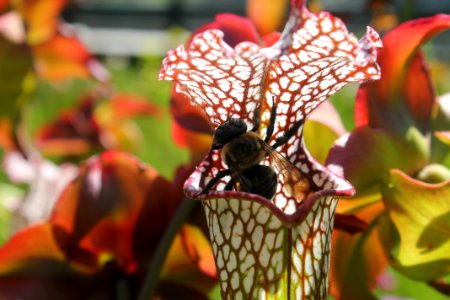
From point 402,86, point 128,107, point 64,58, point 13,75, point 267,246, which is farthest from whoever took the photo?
point 128,107

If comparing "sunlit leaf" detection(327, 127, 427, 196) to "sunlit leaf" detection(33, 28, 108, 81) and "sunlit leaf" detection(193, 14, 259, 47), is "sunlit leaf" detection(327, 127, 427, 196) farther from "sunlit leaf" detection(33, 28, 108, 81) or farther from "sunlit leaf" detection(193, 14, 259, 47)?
"sunlit leaf" detection(33, 28, 108, 81)

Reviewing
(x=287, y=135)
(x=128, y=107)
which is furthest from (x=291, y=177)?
(x=128, y=107)

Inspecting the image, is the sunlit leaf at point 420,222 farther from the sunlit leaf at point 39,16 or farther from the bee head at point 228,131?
the sunlit leaf at point 39,16

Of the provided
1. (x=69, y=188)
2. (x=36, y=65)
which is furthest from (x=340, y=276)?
(x=36, y=65)

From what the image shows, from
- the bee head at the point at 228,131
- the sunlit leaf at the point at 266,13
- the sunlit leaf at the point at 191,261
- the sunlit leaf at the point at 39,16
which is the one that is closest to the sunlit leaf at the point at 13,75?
the sunlit leaf at the point at 39,16

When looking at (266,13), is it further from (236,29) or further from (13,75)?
(236,29)

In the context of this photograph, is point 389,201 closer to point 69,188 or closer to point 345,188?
point 345,188

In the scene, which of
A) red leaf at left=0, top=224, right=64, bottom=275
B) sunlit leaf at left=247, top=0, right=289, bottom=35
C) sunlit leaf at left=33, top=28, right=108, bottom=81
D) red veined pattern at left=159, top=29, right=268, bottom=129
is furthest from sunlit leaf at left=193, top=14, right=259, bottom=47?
sunlit leaf at left=33, top=28, right=108, bottom=81
